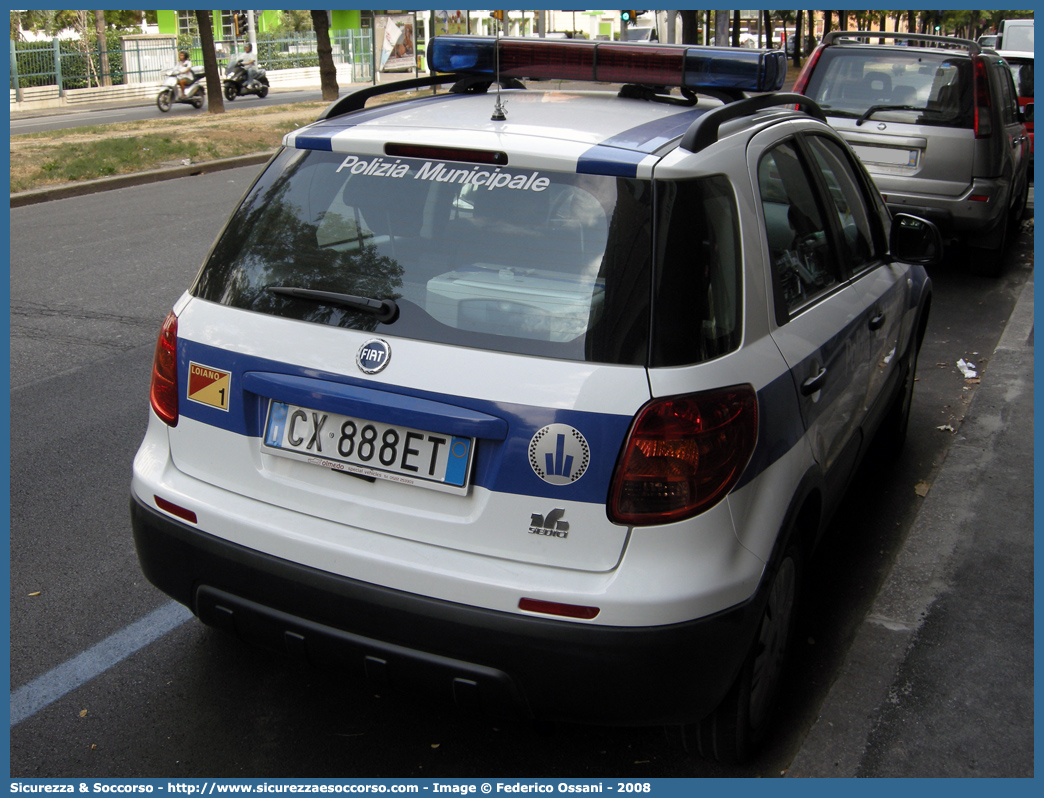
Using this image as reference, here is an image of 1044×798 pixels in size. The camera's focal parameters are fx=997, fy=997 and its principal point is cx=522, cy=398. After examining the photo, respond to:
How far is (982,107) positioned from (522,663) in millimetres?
7783

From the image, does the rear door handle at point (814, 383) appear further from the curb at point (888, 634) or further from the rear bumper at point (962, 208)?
the rear bumper at point (962, 208)

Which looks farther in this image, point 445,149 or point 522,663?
point 445,149

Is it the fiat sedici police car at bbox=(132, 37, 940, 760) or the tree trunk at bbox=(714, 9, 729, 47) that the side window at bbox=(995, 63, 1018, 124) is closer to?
the fiat sedici police car at bbox=(132, 37, 940, 760)

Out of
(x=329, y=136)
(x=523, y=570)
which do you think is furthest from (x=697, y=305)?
(x=329, y=136)

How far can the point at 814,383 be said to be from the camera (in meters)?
2.79

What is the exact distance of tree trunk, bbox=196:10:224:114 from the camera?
2373 centimetres

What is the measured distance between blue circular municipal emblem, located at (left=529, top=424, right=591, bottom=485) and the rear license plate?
0.54 ft

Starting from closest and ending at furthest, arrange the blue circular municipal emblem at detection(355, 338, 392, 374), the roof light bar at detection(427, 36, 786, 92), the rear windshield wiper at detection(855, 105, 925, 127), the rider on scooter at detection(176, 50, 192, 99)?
1. the blue circular municipal emblem at detection(355, 338, 392, 374)
2. the roof light bar at detection(427, 36, 786, 92)
3. the rear windshield wiper at detection(855, 105, 925, 127)
4. the rider on scooter at detection(176, 50, 192, 99)

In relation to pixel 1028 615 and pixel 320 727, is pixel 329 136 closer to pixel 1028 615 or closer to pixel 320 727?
pixel 320 727

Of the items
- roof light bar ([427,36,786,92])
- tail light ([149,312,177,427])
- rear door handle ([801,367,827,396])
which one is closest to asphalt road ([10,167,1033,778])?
tail light ([149,312,177,427])

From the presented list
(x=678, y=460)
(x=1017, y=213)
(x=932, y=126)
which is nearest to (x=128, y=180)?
(x=932, y=126)

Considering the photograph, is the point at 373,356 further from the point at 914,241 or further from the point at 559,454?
the point at 914,241

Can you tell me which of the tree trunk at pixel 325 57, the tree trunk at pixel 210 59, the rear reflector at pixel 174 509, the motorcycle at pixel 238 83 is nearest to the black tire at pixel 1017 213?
the rear reflector at pixel 174 509

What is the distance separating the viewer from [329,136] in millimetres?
2752
